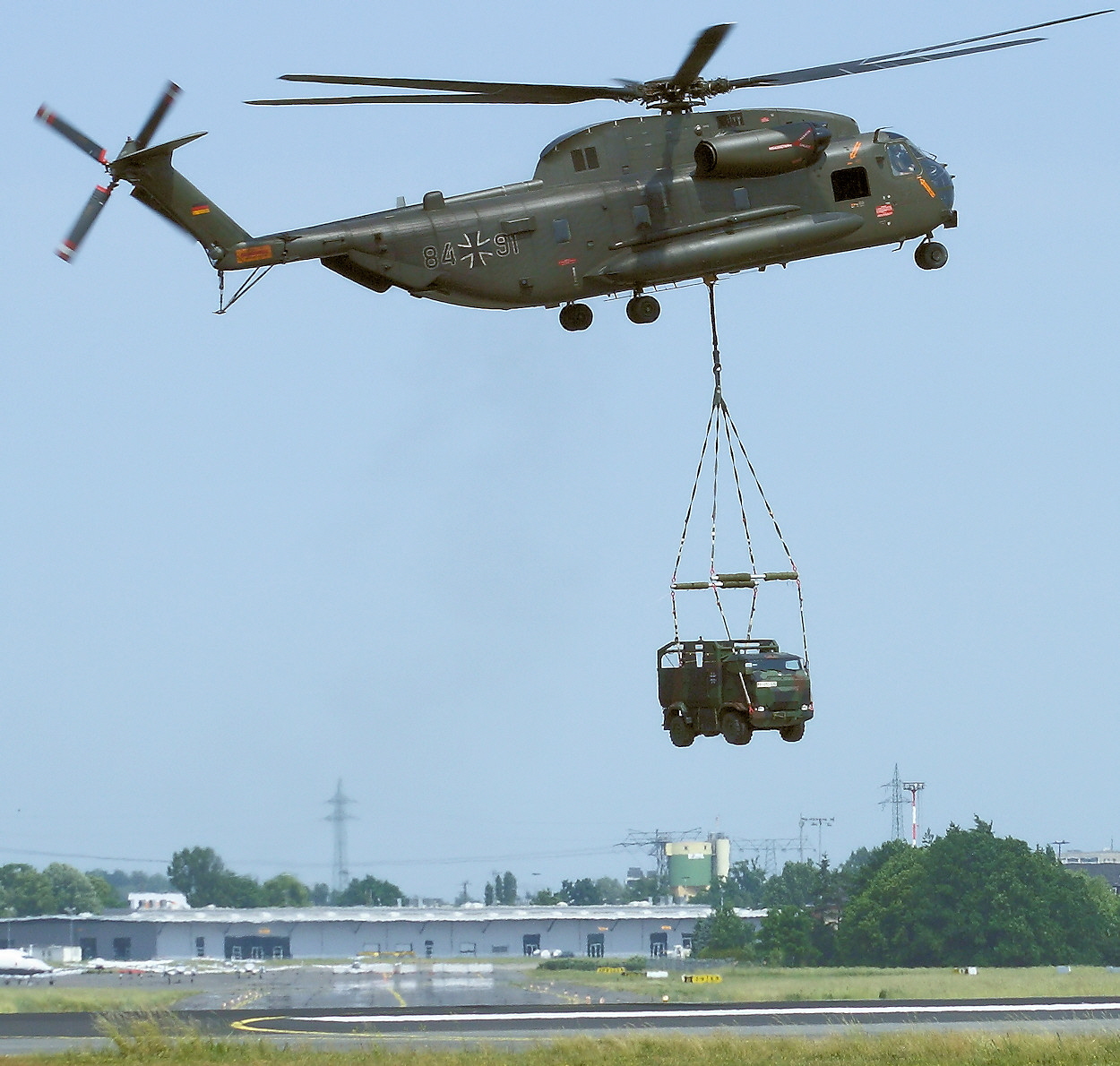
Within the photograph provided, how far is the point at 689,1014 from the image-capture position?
63.7 meters

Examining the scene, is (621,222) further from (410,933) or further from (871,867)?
(410,933)

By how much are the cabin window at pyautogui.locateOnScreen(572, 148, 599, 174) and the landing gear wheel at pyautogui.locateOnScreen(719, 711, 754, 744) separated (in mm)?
9907

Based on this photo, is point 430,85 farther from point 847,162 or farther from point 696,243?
point 847,162

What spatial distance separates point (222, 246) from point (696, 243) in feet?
26.8

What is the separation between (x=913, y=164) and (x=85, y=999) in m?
71.0

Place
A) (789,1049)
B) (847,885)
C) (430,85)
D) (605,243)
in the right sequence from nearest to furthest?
(430,85), (605,243), (789,1049), (847,885)

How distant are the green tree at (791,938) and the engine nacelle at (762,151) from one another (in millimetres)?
97818

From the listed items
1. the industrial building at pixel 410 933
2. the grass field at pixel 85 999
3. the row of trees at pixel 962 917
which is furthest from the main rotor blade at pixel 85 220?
the industrial building at pixel 410 933

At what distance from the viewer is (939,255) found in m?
34.6

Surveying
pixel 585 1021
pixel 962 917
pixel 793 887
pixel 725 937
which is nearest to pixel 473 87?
pixel 585 1021

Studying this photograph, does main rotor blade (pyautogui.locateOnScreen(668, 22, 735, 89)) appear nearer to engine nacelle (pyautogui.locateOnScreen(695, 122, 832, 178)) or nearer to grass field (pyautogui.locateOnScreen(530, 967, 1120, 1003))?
engine nacelle (pyautogui.locateOnScreen(695, 122, 832, 178))

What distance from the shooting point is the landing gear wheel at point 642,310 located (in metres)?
31.3

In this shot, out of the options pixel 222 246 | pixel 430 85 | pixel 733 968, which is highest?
pixel 430 85

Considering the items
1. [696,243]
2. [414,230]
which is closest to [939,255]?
[696,243]
